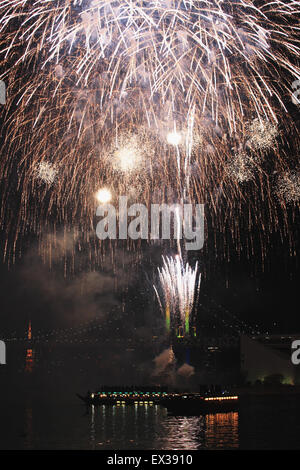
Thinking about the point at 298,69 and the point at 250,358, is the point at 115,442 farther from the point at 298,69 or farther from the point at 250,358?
the point at 298,69

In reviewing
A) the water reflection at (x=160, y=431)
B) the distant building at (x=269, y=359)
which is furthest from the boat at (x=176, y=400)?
the distant building at (x=269, y=359)

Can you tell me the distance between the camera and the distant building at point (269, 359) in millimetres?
108312

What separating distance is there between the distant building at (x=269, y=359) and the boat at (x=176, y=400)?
9.85m

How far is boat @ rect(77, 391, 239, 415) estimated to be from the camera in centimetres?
10150

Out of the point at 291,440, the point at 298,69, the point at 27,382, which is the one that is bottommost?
the point at 27,382

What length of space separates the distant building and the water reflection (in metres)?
12.3

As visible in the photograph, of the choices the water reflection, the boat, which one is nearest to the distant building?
the boat

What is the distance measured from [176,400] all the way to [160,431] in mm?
19859

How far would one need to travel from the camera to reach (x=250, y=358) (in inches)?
4498

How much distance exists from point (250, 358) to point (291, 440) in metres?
40.6

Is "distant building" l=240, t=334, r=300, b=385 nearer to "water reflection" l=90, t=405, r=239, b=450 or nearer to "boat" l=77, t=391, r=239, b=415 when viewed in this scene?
"boat" l=77, t=391, r=239, b=415

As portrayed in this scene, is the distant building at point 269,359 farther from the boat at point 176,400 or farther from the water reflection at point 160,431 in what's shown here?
the water reflection at point 160,431

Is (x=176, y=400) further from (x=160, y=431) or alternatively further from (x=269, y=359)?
(x=160, y=431)
